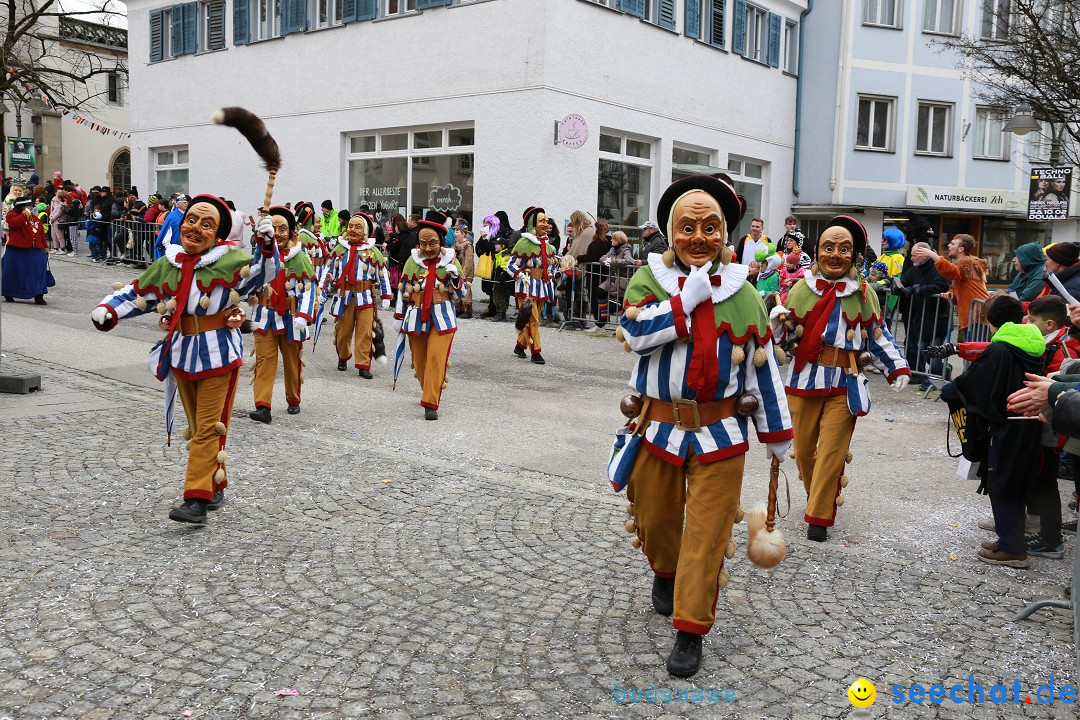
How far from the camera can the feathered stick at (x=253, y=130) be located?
5.32 m

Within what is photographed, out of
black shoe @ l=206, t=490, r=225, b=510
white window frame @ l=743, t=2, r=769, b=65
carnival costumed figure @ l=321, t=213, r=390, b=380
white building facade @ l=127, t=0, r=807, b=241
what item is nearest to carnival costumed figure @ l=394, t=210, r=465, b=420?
carnival costumed figure @ l=321, t=213, r=390, b=380

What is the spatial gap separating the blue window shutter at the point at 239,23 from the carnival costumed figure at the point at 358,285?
14675 millimetres

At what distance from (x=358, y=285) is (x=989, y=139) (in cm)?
2328

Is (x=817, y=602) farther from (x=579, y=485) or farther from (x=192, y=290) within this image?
(x=192, y=290)

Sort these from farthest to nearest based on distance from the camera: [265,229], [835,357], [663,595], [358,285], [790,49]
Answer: [790,49], [358,285], [835,357], [265,229], [663,595]

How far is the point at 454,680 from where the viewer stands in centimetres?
390

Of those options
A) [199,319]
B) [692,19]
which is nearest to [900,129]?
[692,19]

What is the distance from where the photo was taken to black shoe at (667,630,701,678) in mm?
3965

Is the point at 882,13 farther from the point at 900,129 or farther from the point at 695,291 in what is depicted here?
the point at 695,291

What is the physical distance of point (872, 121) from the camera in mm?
26594

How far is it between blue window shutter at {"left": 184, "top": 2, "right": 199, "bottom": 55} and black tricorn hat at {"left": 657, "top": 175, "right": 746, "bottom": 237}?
79.5 ft

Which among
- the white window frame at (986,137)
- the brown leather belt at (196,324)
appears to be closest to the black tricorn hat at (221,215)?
the brown leather belt at (196,324)

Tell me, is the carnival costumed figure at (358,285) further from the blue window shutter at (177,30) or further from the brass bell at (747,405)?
the blue window shutter at (177,30)

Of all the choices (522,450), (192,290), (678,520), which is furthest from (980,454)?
(192,290)
